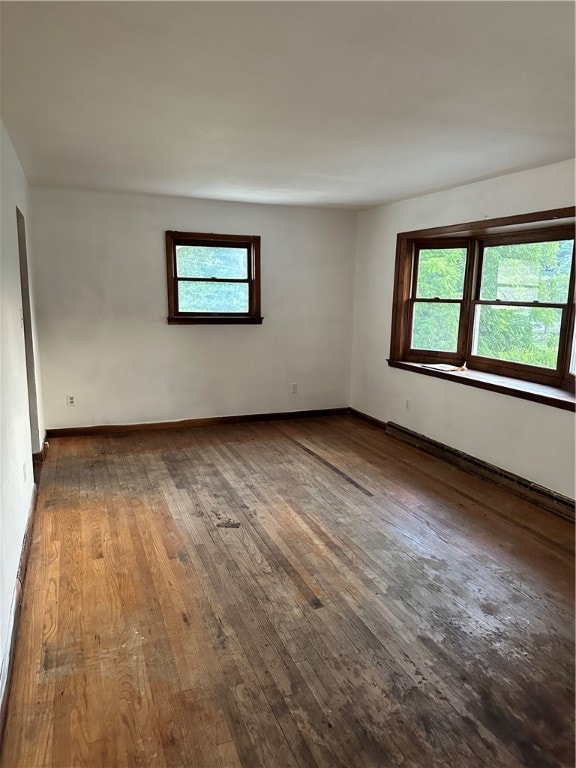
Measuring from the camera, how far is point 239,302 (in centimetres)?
555

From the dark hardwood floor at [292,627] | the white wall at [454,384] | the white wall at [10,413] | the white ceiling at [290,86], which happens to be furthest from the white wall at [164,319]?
the dark hardwood floor at [292,627]

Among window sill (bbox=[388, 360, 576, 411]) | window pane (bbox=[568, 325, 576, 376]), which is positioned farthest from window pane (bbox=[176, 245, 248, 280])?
window pane (bbox=[568, 325, 576, 376])

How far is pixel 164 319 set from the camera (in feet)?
17.3

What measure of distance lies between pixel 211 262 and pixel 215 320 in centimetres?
63

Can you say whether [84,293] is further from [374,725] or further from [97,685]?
[374,725]

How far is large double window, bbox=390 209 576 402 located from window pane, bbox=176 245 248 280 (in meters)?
1.72

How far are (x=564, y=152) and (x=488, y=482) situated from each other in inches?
96.7

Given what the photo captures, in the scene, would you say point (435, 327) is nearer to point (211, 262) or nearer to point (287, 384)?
point (287, 384)

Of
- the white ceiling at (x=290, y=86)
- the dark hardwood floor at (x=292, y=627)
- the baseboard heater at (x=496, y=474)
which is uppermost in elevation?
the white ceiling at (x=290, y=86)

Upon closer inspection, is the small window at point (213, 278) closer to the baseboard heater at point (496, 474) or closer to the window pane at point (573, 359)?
the baseboard heater at point (496, 474)

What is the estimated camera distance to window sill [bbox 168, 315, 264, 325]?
208 inches

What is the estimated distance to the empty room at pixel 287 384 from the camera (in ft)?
5.80

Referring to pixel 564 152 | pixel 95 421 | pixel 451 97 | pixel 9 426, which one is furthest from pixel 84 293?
pixel 564 152

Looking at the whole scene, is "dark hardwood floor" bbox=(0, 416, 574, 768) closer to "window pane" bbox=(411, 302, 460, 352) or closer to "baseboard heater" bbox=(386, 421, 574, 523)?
"baseboard heater" bbox=(386, 421, 574, 523)
